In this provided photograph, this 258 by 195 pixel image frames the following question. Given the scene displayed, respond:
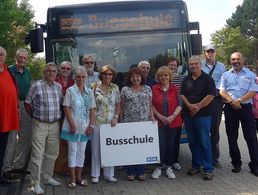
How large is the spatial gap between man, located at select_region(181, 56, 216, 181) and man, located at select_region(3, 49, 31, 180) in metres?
2.56

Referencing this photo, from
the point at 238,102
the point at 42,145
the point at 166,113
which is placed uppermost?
the point at 238,102

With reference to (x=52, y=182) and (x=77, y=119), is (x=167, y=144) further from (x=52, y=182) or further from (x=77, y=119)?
(x=52, y=182)

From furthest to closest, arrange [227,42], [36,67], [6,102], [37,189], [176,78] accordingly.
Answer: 1. [227,42]
2. [36,67]
3. [176,78]
4. [37,189]
5. [6,102]

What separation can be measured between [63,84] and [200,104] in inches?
86.4

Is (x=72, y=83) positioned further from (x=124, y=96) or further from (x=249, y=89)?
(x=249, y=89)

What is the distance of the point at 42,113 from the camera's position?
591 cm

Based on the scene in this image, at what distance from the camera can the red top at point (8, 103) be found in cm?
558

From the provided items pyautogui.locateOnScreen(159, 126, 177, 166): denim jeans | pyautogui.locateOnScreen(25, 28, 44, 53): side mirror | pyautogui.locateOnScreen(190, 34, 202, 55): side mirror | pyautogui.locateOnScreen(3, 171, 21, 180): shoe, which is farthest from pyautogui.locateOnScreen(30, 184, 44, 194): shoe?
pyautogui.locateOnScreen(190, 34, 202, 55): side mirror

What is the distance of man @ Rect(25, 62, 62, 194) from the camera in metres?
5.89

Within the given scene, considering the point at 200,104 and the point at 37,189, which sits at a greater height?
the point at 200,104

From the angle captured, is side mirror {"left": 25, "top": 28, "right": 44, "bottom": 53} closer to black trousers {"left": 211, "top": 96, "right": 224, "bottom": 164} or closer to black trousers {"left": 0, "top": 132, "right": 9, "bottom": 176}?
black trousers {"left": 0, "top": 132, "right": 9, "bottom": 176}

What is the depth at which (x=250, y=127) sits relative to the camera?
696cm

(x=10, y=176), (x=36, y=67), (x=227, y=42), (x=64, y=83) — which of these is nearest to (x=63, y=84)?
(x=64, y=83)

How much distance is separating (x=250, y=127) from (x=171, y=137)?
4.51 ft
